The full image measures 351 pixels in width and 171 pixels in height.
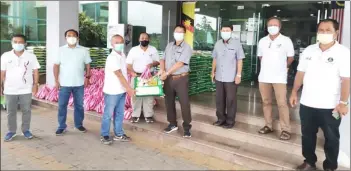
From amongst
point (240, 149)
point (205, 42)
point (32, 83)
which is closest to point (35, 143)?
point (32, 83)

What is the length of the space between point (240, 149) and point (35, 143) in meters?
2.70

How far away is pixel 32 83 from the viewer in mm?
3900

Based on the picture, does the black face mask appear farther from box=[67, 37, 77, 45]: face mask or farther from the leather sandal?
the leather sandal

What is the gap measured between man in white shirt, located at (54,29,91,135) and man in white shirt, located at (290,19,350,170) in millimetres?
2970

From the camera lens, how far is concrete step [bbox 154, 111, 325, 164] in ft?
11.8

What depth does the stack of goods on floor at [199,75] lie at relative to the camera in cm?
614

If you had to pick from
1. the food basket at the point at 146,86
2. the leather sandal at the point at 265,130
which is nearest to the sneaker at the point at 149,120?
Result: the food basket at the point at 146,86

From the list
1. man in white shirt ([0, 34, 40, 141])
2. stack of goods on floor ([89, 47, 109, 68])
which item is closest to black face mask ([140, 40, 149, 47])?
man in white shirt ([0, 34, 40, 141])

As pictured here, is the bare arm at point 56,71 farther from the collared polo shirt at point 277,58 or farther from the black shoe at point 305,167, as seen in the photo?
the black shoe at point 305,167

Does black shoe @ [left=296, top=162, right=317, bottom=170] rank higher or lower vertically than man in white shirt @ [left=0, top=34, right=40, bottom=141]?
lower

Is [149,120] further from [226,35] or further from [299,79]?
[299,79]

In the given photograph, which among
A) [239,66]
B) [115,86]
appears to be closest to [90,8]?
[115,86]

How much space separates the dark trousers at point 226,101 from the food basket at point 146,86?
34.0 inches

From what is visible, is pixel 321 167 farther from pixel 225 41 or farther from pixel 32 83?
pixel 32 83
